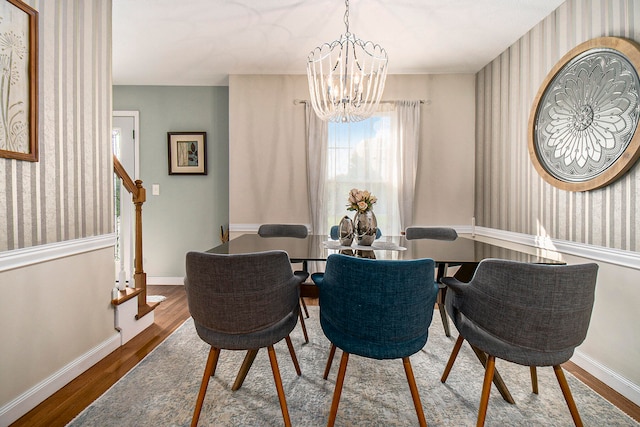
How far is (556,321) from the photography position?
1.21m

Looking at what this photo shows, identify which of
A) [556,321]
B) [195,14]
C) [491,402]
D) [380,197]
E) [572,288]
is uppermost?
[195,14]

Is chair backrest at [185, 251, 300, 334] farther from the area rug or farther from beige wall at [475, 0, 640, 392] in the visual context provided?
beige wall at [475, 0, 640, 392]

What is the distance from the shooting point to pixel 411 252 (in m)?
1.84

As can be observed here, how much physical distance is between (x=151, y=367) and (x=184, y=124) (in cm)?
292

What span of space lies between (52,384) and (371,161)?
10.4 ft

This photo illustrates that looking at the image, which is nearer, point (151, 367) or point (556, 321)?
point (556, 321)

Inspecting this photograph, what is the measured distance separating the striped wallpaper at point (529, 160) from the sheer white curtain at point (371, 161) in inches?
30.4

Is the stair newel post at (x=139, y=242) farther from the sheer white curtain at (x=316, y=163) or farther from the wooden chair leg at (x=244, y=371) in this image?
→ the sheer white curtain at (x=316, y=163)

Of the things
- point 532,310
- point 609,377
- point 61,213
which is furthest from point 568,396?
point 61,213

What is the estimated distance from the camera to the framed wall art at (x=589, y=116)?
1.72 m

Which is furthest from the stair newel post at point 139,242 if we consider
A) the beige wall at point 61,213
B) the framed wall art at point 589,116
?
the framed wall art at point 589,116

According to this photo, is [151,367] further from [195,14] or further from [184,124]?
[184,124]

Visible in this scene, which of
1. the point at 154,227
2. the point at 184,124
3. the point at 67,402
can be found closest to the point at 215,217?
the point at 154,227

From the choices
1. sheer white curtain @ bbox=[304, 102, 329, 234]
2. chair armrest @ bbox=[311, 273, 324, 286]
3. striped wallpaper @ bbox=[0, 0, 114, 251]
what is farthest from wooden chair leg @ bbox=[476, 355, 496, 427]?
sheer white curtain @ bbox=[304, 102, 329, 234]
